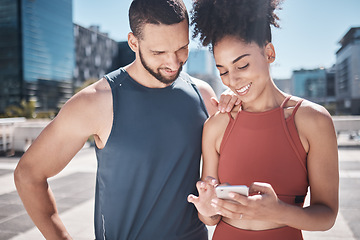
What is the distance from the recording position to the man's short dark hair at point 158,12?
4.95 feet

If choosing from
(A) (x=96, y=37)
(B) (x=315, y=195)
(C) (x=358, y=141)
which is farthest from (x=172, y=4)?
(A) (x=96, y=37)

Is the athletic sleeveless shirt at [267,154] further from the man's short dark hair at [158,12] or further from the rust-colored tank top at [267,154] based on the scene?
the man's short dark hair at [158,12]

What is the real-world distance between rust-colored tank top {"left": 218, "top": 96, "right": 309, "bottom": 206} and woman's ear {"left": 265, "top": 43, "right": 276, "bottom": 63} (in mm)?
202

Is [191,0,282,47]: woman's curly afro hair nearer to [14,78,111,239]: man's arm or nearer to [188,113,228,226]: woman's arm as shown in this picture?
[188,113,228,226]: woman's arm

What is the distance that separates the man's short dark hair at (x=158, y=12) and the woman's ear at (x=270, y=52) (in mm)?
444

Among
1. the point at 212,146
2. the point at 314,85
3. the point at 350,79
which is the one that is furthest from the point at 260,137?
the point at 314,85

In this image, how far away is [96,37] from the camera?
6312 cm

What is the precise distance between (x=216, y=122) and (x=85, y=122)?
62 cm

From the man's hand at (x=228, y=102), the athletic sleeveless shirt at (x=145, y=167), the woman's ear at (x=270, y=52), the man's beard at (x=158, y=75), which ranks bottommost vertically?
the athletic sleeveless shirt at (x=145, y=167)

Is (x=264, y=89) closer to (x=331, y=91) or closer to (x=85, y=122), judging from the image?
(x=85, y=122)

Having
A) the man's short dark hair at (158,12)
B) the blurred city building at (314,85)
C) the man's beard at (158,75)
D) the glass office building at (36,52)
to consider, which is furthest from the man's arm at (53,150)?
the glass office building at (36,52)

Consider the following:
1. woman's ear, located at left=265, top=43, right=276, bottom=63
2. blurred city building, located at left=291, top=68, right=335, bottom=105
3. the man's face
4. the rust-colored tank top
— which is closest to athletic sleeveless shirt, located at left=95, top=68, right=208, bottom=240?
the man's face

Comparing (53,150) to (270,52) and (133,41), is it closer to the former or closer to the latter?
(133,41)

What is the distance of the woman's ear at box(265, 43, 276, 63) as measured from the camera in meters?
1.39
